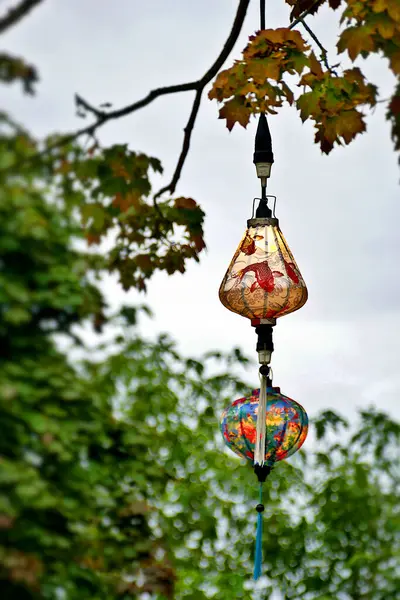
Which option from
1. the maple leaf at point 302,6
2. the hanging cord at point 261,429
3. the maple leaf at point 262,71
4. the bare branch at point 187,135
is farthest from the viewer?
the maple leaf at point 302,6

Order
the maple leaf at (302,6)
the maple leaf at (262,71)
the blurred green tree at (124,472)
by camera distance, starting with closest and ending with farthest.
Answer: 1. the blurred green tree at (124,472)
2. the maple leaf at (262,71)
3. the maple leaf at (302,6)

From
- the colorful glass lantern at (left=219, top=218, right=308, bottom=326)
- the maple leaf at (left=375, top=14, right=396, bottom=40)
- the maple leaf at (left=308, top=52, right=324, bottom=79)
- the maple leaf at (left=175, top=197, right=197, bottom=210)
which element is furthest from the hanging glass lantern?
the maple leaf at (left=375, top=14, right=396, bottom=40)

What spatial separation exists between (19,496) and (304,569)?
3064 millimetres

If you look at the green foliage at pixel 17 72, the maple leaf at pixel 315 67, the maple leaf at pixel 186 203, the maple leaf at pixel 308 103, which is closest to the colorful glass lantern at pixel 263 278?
the maple leaf at pixel 186 203

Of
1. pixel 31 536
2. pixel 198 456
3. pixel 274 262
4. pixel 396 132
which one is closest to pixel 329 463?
pixel 198 456

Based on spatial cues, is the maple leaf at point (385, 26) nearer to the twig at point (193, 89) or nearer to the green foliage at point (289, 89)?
the green foliage at point (289, 89)

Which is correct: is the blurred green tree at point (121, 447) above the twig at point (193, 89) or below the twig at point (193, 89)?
below

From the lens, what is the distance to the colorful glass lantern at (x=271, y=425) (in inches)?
102

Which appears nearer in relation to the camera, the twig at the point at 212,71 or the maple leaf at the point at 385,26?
the maple leaf at the point at 385,26

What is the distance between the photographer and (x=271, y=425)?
2.59m

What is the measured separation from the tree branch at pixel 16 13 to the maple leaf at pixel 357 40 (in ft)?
2.41

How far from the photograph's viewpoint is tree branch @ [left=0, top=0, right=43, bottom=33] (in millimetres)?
1969

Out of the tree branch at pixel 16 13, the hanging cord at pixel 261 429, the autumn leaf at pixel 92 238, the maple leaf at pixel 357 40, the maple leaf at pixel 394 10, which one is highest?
the maple leaf at pixel 394 10

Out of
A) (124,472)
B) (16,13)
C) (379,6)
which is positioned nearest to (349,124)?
(379,6)
